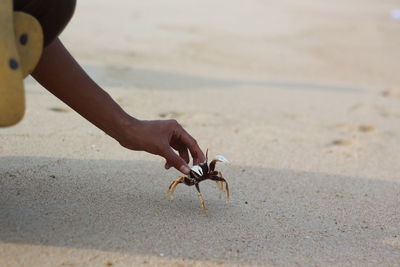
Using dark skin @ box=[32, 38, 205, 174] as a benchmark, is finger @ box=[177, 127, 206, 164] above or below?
below

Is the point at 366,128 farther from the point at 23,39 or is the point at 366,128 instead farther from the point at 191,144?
the point at 23,39

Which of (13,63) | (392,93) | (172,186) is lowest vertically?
(392,93)

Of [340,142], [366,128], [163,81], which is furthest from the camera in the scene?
[163,81]

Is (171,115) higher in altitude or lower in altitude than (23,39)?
lower

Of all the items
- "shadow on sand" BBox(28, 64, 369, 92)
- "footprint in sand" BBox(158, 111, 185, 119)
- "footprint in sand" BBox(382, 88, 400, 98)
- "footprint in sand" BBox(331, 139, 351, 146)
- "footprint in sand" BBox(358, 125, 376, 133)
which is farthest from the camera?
"footprint in sand" BBox(382, 88, 400, 98)

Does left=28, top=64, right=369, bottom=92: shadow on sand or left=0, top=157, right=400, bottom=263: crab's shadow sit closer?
left=0, top=157, right=400, bottom=263: crab's shadow

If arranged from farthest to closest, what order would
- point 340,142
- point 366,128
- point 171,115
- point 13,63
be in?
point 366,128
point 171,115
point 340,142
point 13,63

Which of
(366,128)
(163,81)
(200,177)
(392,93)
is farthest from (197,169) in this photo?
(392,93)

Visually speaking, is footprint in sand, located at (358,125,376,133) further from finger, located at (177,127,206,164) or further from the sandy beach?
finger, located at (177,127,206,164)

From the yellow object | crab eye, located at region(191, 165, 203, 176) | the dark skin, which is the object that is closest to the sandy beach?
crab eye, located at region(191, 165, 203, 176)
